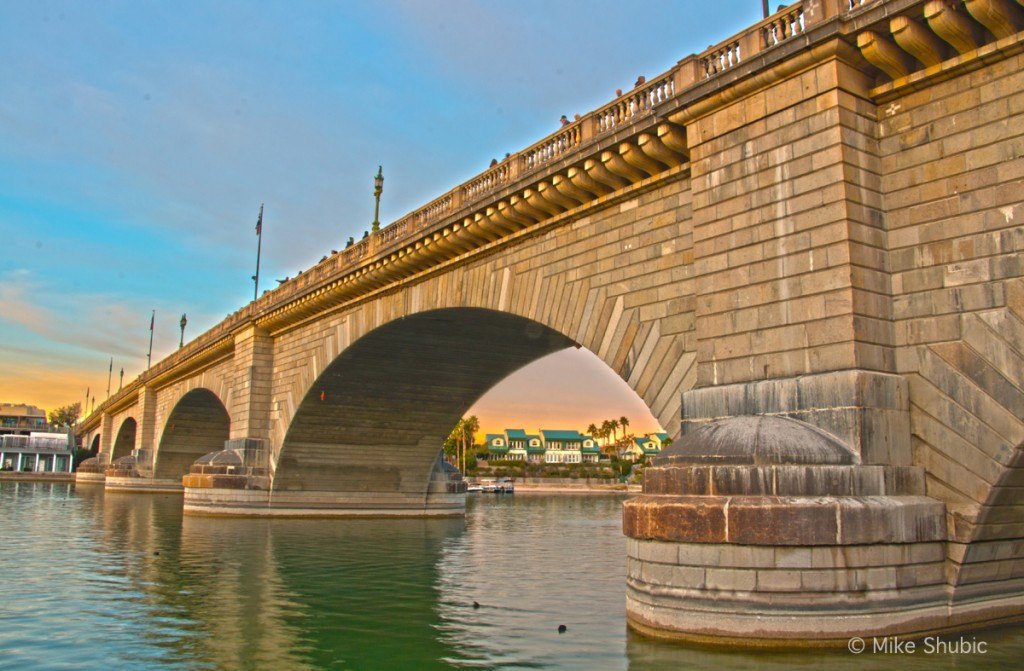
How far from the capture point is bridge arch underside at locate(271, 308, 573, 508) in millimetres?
30719

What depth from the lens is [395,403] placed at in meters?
37.5

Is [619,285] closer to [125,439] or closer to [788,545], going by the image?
[788,545]

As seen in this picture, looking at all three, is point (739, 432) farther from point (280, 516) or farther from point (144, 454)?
point (144, 454)

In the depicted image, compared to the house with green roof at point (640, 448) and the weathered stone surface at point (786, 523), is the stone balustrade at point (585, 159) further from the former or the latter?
the house with green roof at point (640, 448)

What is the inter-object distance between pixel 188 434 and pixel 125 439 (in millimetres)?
31074

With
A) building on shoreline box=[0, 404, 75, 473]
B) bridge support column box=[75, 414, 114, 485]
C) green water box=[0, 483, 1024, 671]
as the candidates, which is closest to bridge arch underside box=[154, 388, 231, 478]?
bridge support column box=[75, 414, 114, 485]

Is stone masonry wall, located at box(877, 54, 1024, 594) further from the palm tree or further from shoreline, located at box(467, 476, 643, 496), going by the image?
the palm tree

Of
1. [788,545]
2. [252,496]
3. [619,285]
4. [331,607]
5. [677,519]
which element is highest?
[619,285]

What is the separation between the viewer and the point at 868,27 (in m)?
12.3

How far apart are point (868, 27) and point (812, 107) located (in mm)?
1309

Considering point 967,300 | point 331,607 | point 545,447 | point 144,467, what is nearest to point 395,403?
point 331,607

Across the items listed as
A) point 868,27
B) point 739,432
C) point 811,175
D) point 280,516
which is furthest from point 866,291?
point 280,516

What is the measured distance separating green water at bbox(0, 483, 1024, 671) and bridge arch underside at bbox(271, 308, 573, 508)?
6793mm

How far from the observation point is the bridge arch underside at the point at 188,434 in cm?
6025
